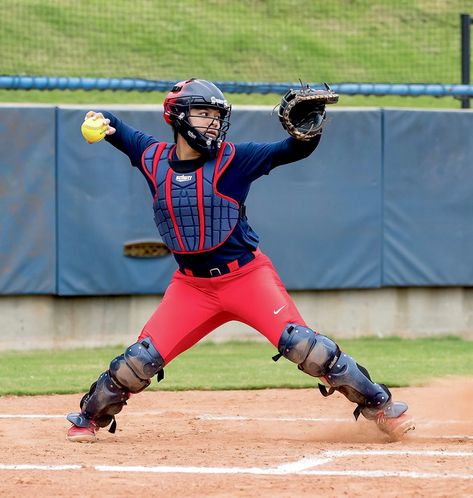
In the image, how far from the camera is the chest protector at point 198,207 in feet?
19.0

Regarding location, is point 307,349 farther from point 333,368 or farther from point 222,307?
point 222,307

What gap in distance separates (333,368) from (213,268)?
31.5 inches

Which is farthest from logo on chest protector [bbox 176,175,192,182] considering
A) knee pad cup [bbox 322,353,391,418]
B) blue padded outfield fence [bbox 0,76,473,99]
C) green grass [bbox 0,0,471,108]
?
green grass [bbox 0,0,471,108]

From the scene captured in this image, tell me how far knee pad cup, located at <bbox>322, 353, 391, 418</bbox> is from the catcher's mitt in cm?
117

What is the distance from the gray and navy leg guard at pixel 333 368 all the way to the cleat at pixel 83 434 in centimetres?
110

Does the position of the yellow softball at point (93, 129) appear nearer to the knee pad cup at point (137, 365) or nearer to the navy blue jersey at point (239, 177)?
the navy blue jersey at point (239, 177)

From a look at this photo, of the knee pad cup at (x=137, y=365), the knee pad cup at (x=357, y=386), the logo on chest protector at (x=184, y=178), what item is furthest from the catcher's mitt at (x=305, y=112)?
the knee pad cup at (x=137, y=365)

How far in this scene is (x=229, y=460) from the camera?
17.4 feet

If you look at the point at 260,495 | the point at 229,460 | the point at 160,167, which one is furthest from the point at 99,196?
the point at 260,495

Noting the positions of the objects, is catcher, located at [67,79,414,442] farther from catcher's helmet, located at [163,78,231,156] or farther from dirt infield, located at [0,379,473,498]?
dirt infield, located at [0,379,473,498]

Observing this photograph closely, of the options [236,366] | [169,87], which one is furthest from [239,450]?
[169,87]

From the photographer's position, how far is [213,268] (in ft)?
19.2

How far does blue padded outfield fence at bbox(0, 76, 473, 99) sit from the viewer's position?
37.9ft

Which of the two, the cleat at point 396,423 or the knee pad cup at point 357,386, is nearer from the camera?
the knee pad cup at point 357,386
